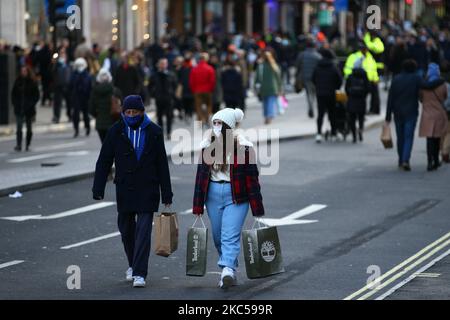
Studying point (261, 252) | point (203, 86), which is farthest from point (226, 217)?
point (203, 86)

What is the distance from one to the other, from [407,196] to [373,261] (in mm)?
5907

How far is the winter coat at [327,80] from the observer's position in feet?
95.0

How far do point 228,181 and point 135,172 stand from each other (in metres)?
0.87

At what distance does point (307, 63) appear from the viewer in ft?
119

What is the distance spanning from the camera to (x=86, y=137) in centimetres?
3167

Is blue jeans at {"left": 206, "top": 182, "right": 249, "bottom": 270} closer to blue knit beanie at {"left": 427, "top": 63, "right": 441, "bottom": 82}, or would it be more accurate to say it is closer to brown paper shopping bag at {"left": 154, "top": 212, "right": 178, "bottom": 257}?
brown paper shopping bag at {"left": 154, "top": 212, "right": 178, "bottom": 257}

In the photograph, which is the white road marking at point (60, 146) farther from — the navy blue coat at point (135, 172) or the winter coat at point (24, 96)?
the navy blue coat at point (135, 172)

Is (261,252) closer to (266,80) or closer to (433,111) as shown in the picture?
(433,111)

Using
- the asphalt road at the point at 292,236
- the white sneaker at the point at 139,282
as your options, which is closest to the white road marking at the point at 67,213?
the asphalt road at the point at 292,236

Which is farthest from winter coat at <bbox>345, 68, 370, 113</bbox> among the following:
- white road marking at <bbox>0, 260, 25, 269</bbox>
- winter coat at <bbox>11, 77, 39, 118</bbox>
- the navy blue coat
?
the navy blue coat

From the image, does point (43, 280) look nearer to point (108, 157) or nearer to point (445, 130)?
point (108, 157)

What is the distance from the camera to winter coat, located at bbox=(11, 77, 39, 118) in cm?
2766

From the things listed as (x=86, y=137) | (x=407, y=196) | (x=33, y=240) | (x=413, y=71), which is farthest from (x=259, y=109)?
(x=33, y=240)
